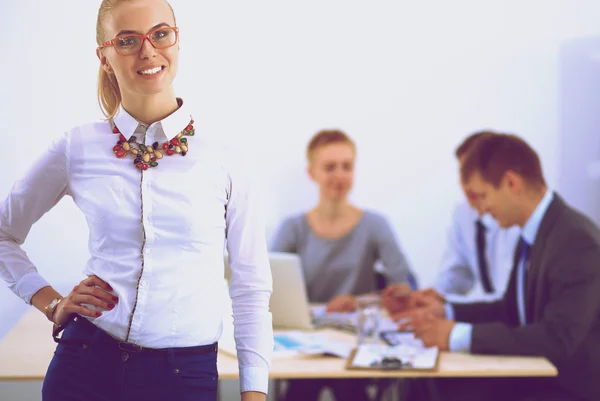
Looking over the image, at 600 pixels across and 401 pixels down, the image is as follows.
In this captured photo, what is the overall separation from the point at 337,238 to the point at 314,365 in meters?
1.47

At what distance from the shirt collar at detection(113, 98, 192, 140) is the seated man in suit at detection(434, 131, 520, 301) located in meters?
2.23

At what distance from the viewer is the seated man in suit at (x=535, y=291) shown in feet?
8.09

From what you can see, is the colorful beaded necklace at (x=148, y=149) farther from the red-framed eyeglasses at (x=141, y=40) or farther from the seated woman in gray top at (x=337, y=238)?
the seated woman in gray top at (x=337, y=238)

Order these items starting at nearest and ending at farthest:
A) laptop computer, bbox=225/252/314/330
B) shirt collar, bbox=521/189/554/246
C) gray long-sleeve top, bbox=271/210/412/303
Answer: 1. shirt collar, bbox=521/189/554/246
2. laptop computer, bbox=225/252/314/330
3. gray long-sleeve top, bbox=271/210/412/303

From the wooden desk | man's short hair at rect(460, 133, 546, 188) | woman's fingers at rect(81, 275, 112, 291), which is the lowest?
the wooden desk

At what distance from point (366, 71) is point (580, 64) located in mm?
1249

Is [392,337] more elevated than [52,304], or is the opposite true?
[52,304]

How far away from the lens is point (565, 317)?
8.05 feet

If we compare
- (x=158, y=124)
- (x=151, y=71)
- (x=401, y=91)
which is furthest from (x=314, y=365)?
(x=401, y=91)

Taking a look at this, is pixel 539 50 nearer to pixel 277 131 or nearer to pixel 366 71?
pixel 366 71

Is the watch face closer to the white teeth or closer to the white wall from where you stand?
the white teeth

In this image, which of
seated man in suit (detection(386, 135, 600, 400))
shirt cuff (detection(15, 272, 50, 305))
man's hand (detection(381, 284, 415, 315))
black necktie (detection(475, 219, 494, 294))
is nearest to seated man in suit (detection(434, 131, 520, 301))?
black necktie (detection(475, 219, 494, 294))

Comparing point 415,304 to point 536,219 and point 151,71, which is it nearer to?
point 536,219

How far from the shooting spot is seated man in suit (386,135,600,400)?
2.46 m
